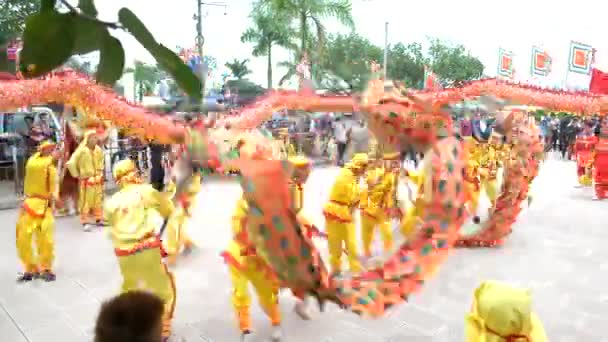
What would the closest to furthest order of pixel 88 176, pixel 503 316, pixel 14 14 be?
pixel 14 14 < pixel 503 316 < pixel 88 176

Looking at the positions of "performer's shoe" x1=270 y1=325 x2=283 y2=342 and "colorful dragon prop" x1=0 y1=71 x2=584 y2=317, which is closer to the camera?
"colorful dragon prop" x1=0 y1=71 x2=584 y2=317

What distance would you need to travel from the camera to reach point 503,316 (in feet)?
7.83

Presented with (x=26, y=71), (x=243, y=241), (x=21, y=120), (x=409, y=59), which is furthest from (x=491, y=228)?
(x=409, y=59)

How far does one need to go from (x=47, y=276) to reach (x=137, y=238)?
7.02ft

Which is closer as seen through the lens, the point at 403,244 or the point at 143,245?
the point at 403,244

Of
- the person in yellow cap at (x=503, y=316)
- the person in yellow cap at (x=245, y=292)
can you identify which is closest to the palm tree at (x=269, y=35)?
the person in yellow cap at (x=245, y=292)

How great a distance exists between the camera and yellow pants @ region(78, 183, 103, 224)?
24.8 ft

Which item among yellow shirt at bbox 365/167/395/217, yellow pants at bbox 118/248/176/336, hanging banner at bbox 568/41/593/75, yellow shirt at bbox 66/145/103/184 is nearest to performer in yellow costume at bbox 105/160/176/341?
yellow pants at bbox 118/248/176/336

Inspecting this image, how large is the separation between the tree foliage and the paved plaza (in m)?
3.68

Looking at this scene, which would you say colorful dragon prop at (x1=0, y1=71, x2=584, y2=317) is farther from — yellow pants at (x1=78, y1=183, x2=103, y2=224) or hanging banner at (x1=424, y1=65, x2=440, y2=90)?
hanging banner at (x1=424, y1=65, x2=440, y2=90)

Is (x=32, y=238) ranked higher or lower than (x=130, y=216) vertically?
lower

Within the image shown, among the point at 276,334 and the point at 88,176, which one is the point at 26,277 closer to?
the point at 88,176

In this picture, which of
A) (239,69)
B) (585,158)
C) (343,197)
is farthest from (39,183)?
(239,69)

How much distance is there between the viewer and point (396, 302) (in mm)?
2633
